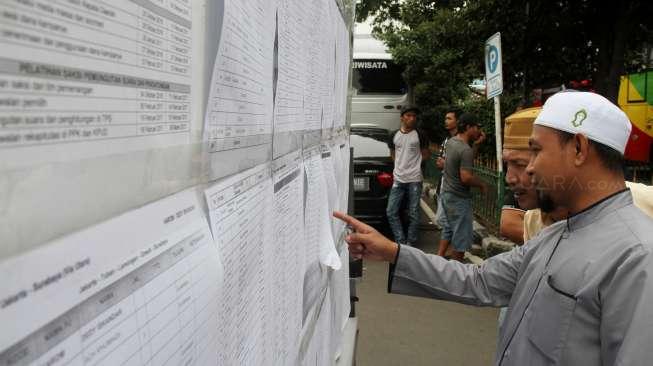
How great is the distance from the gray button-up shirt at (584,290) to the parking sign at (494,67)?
539 centimetres

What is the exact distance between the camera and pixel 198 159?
52 cm

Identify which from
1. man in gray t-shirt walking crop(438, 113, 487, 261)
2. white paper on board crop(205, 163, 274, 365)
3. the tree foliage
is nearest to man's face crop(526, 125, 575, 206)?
white paper on board crop(205, 163, 274, 365)

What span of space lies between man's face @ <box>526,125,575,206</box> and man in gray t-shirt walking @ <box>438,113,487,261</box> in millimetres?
4387

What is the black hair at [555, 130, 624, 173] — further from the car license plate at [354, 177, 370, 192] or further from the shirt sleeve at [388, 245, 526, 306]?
the car license plate at [354, 177, 370, 192]

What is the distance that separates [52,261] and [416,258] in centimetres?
191

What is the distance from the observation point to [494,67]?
24.1 feet

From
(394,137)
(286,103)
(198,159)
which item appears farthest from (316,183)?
(394,137)

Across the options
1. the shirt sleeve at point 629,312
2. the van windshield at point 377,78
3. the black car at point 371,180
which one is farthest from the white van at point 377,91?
the shirt sleeve at point 629,312

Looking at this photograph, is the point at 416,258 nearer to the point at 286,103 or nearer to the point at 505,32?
the point at 286,103

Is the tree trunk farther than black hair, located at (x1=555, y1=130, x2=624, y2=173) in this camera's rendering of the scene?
Yes

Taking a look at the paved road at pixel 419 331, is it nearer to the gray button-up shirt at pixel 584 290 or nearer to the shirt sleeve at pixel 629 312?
the gray button-up shirt at pixel 584 290

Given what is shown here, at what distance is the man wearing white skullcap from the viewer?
1452mm

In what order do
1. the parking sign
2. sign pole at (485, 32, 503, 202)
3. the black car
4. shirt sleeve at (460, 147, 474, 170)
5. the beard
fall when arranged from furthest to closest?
the black car
the parking sign
sign pole at (485, 32, 503, 202)
shirt sleeve at (460, 147, 474, 170)
the beard

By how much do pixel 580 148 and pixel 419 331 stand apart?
3.58 meters
